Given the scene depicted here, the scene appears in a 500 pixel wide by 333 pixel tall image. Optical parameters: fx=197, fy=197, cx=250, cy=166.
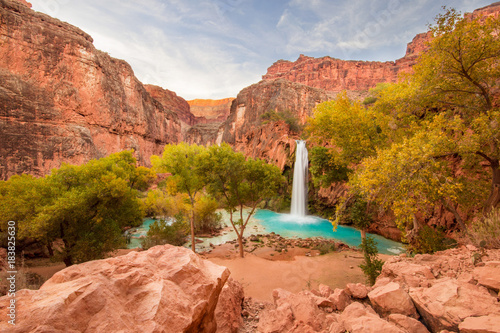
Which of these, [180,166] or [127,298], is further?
[180,166]

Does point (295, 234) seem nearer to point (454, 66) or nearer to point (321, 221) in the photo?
point (321, 221)

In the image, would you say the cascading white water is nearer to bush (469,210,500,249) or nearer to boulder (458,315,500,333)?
bush (469,210,500,249)

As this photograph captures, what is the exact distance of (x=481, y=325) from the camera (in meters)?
2.29

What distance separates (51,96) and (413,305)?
3997 cm

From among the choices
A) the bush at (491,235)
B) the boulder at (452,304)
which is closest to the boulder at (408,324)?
the boulder at (452,304)

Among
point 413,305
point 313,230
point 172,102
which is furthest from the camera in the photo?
point 172,102

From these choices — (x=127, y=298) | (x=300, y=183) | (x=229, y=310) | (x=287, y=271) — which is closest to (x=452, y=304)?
(x=229, y=310)

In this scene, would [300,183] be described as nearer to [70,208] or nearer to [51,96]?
[70,208]

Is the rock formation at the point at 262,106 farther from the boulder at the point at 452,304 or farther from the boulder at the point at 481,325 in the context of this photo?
the boulder at the point at 481,325

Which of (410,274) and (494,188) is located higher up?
(494,188)

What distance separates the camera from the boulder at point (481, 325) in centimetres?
220

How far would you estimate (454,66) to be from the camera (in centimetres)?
664

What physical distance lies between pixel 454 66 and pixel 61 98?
132 feet

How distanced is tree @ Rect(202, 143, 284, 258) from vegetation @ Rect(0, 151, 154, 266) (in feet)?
13.0
